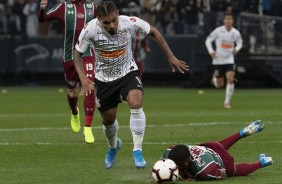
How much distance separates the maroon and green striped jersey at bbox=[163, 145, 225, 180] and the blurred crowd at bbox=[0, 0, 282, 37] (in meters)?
23.7

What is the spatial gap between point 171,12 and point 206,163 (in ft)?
82.5

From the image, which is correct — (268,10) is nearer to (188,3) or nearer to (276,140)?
(188,3)

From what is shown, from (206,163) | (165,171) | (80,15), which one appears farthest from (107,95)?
(80,15)

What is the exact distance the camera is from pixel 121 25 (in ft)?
40.0

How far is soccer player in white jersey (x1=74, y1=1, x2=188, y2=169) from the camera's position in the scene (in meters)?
11.9

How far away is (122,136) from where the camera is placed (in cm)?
1698

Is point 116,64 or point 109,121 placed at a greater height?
point 116,64

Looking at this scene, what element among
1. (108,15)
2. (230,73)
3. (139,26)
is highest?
(108,15)

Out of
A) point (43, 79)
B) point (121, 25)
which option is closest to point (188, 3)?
point (43, 79)

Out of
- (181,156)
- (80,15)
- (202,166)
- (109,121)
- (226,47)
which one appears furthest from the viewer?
(226,47)

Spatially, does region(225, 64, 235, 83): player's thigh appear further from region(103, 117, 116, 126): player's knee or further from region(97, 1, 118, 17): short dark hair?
region(97, 1, 118, 17): short dark hair

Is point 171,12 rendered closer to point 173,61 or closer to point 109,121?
point 109,121

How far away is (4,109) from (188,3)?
1216cm

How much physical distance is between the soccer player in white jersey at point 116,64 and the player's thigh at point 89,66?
3.42 meters
